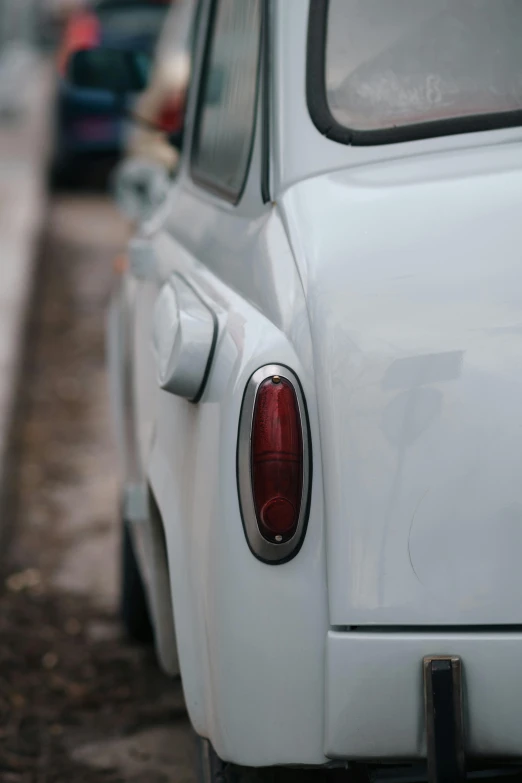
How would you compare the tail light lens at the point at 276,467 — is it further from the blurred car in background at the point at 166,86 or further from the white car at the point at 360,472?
the blurred car in background at the point at 166,86

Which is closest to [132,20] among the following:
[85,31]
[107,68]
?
[85,31]

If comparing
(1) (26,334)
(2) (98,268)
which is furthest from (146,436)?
(2) (98,268)

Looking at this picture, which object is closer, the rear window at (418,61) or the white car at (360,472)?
the white car at (360,472)

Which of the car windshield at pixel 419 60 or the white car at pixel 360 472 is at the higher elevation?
the car windshield at pixel 419 60

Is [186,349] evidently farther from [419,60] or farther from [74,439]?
[74,439]

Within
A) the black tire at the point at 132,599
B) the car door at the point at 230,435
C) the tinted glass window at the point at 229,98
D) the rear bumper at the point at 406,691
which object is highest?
the tinted glass window at the point at 229,98

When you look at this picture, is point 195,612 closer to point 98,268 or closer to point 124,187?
point 124,187

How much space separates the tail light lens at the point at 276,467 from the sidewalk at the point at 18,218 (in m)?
3.38

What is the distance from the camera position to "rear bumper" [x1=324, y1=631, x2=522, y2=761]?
2.04 m

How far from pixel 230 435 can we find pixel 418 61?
91cm

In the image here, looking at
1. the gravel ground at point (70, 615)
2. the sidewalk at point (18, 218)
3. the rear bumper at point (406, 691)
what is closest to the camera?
the rear bumper at point (406, 691)

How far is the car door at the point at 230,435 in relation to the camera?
2.12 m

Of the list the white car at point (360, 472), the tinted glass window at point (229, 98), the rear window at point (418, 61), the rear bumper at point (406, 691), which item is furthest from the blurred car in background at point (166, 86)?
the rear bumper at point (406, 691)

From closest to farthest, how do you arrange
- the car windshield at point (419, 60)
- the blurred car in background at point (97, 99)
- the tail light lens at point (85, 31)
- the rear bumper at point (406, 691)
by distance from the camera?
the rear bumper at point (406, 691)
the car windshield at point (419, 60)
the blurred car in background at point (97, 99)
the tail light lens at point (85, 31)
